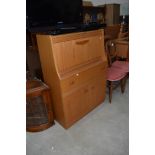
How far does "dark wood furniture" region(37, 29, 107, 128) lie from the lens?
5.51 ft

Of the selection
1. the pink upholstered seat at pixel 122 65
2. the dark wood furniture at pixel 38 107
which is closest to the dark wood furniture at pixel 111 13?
the pink upholstered seat at pixel 122 65

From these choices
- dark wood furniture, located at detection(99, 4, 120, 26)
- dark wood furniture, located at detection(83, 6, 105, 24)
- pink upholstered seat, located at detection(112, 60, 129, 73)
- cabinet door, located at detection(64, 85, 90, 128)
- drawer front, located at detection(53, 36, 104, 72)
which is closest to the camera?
drawer front, located at detection(53, 36, 104, 72)

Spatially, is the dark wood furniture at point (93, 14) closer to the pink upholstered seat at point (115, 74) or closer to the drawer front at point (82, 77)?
the pink upholstered seat at point (115, 74)

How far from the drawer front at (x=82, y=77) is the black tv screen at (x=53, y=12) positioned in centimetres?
63

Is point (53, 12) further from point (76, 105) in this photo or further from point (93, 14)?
point (93, 14)

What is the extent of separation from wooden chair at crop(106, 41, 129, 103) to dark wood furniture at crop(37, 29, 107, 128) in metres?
0.16

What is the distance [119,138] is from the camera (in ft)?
5.86

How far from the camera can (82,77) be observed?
6.31 ft

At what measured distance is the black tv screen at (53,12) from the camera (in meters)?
1.75

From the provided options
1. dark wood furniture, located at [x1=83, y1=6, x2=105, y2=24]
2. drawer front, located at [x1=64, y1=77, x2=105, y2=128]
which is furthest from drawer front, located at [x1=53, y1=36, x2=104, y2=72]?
dark wood furniture, located at [x1=83, y1=6, x2=105, y2=24]

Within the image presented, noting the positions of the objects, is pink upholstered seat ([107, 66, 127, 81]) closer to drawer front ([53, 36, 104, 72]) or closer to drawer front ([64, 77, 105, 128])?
drawer front ([64, 77, 105, 128])
